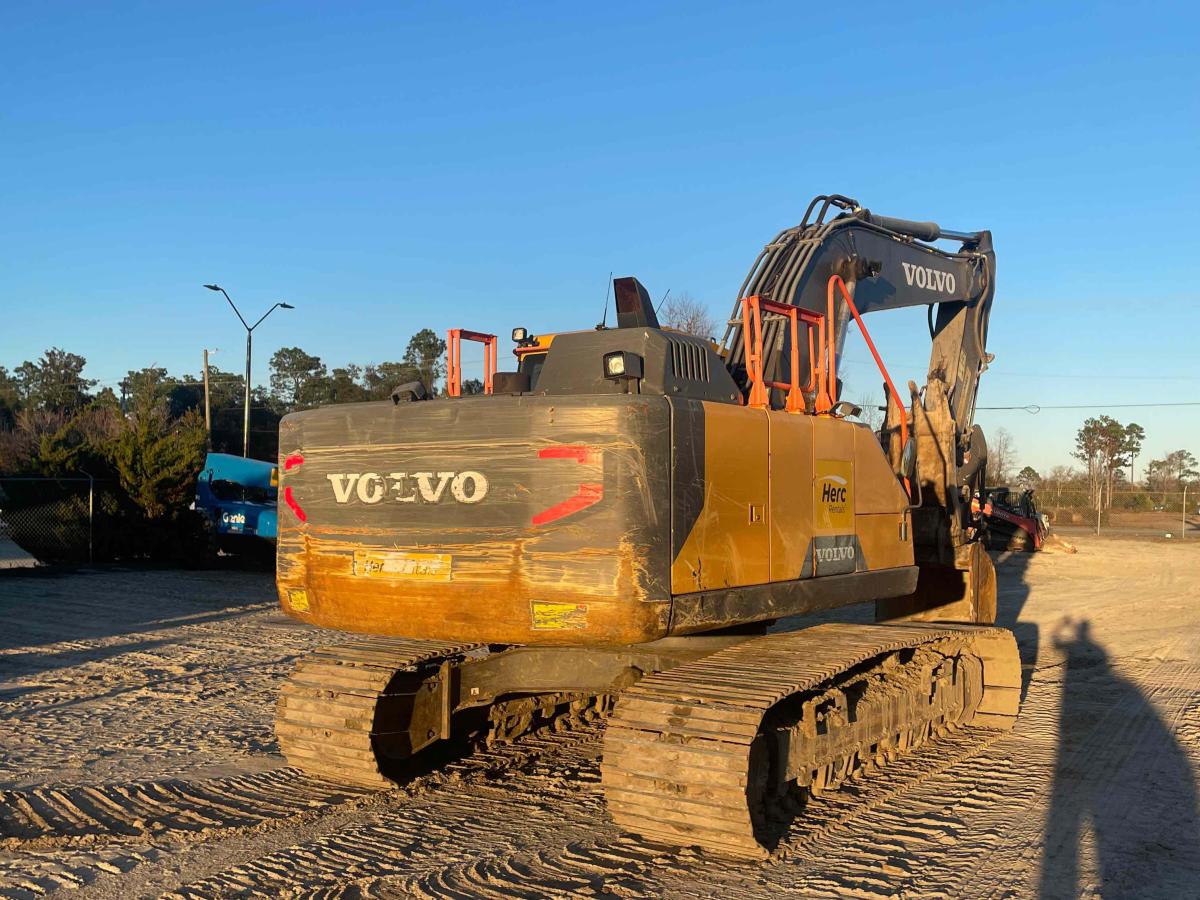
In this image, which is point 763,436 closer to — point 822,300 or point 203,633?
point 822,300

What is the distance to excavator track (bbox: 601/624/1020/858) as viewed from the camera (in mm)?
4953

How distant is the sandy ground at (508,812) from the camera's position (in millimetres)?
4840

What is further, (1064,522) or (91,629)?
(1064,522)

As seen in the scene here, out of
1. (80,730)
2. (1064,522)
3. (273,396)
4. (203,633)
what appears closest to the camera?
(80,730)

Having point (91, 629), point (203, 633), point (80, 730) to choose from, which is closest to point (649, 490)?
point (80, 730)

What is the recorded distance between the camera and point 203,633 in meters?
12.5

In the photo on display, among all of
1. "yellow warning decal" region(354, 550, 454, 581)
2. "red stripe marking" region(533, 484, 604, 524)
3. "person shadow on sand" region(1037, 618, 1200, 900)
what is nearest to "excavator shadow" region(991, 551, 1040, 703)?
"person shadow on sand" region(1037, 618, 1200, 900)

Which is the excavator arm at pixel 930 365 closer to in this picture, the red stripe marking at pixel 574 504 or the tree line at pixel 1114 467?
the red stripe marking at pixel 574 504

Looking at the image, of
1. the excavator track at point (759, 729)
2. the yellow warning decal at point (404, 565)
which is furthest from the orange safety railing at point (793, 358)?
the yellow warning decal at point (404, 565)

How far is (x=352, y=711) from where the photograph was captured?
6.19 meters

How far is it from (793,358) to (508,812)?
3.01 metres

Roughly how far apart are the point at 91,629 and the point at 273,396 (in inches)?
2432

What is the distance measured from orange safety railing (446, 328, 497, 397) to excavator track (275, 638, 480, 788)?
1.58 meters

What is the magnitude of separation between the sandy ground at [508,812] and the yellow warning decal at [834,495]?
1.57 m
